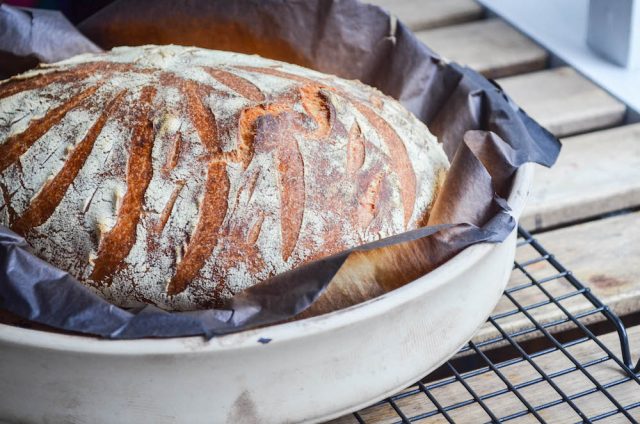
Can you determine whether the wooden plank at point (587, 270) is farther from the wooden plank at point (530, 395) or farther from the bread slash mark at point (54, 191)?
the bread slash mark at point (54, 191)

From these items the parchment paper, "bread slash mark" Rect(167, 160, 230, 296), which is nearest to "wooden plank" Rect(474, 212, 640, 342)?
the parchment paper

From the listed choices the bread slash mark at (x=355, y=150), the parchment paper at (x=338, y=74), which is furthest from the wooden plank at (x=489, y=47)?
the bread slash mark at (x=355, y=150)

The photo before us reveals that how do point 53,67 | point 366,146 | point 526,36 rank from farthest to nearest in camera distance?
point 526,36 → point 53,67 → point 366,146

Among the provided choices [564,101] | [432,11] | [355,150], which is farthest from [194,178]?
[432,11]

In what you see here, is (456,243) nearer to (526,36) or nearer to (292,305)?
(292,305)

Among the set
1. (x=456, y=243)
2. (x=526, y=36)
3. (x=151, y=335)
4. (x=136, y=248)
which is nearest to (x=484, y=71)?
(x=526, y=36)

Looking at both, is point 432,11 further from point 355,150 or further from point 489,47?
point 355,150
